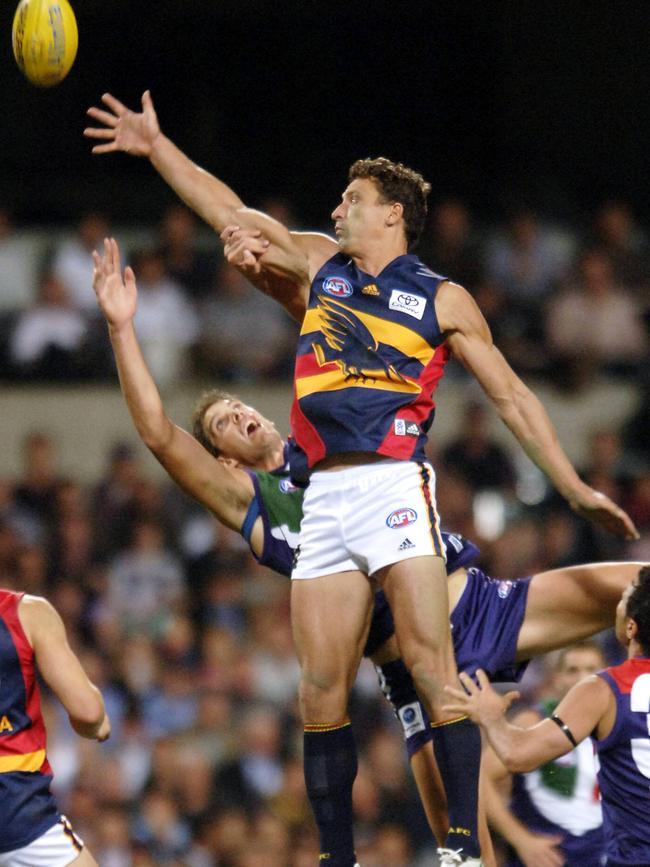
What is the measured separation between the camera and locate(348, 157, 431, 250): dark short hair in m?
5.09

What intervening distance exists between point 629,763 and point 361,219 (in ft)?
6.16

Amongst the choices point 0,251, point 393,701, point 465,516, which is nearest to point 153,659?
point 465,516

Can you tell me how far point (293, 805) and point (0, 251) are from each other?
4.64m

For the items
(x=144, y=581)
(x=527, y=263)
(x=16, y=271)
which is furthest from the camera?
(x=527, y=263)

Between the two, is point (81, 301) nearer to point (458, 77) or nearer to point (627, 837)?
point (458, 77)

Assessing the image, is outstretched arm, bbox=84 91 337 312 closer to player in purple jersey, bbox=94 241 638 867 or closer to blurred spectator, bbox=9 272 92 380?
player in purple jersey, bbox=94 241 638 867

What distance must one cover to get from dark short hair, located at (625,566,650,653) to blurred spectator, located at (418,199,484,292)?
20.8 ft

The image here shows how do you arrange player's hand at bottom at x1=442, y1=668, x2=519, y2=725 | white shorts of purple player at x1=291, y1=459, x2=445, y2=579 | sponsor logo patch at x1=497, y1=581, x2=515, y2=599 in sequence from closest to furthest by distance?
player's hand at bottom at x1=442, y1=668, x2=519, y2=725 → white shorts of purple player at x1=291, y1=459, x2=445, y2=579 → sponsor logo patch at x1=497, y1=581, x2=515, y2=599

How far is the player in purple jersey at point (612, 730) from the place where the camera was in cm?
454

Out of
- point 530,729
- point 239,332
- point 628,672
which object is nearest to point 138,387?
point 530,729

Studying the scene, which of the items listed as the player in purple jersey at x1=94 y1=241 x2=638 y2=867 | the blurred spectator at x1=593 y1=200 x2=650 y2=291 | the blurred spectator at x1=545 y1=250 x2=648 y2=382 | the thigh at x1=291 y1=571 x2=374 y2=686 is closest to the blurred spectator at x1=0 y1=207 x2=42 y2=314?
the blurred spectator at x1=545 y1=250 x2=648 y2=382

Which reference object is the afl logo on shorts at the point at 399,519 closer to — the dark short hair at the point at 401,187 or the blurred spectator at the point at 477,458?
the dark short hair at the point at 401,187

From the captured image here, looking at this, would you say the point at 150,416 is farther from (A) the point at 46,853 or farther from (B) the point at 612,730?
(B) the point at 612,730

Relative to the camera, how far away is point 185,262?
1084 cm
